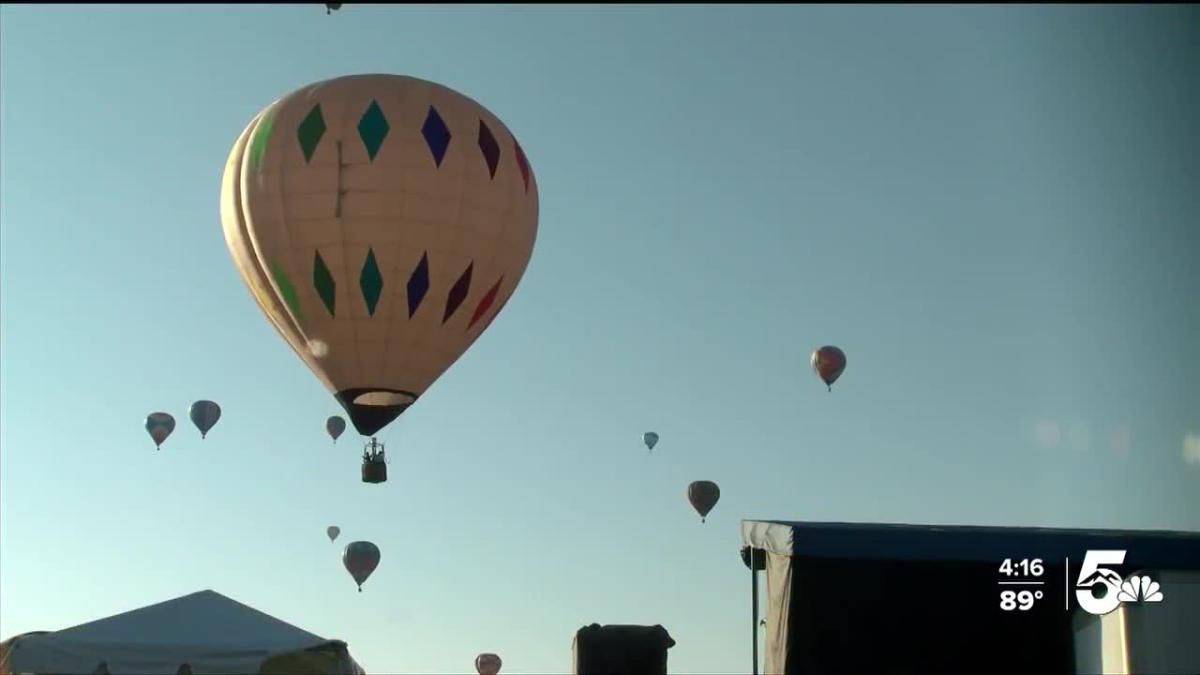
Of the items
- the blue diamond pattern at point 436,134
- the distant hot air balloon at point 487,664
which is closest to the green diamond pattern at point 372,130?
the blue diamond pattern at point 436,134

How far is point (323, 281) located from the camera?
26.4m

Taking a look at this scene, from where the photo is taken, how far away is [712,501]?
→ 39.0 meters

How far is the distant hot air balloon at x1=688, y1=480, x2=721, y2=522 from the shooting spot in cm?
3884

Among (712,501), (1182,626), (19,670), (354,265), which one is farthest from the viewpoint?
(712,501)

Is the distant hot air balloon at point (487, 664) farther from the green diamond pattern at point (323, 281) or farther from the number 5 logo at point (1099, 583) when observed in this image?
the number 5 logo at point (1099, 583)

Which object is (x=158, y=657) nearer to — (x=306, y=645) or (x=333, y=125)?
(x=306, y=645)

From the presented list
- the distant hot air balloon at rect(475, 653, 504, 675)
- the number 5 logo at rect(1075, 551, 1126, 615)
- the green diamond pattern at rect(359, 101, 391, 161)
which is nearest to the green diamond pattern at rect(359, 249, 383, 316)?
the green diamond pattern at rect(359, 101, 391, 161)

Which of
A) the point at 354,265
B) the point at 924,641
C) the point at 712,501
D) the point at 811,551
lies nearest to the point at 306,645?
the point at 811,551

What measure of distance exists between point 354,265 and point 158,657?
10578mm

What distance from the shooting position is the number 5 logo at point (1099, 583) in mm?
17828

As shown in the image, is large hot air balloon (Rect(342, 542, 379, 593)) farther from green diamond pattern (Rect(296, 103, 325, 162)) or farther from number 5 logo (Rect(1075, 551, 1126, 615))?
number 5 logo (Rect(1075, 551, 1126, 615))

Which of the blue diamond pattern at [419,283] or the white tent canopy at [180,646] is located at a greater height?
the blue diamond pattern at [419,283]

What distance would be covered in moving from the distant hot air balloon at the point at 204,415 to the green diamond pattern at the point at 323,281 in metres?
14.8

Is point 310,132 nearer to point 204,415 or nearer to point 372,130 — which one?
point 372,130
